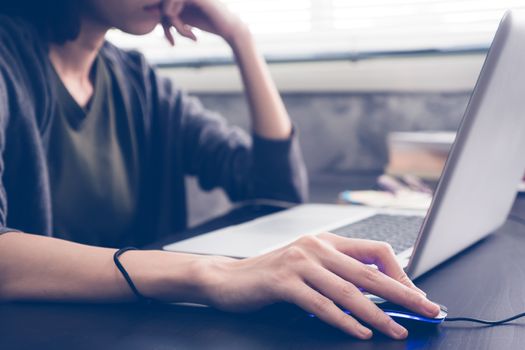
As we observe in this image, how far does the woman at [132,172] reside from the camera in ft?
1.74

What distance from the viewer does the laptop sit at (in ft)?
1.78

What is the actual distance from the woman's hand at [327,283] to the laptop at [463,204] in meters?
0.06

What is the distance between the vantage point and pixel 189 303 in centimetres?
58

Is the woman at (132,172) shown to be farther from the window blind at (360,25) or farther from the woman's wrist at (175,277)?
the window blind at (360,25)

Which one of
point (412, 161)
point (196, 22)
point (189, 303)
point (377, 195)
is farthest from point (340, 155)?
point (189, 303)

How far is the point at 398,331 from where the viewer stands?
49 centimetres

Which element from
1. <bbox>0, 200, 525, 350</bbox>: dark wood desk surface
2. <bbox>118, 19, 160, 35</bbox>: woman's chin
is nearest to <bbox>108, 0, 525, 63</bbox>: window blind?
<bbox>118, 19, 160, 35</bbox>: woman's chin

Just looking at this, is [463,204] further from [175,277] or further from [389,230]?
[175,277]

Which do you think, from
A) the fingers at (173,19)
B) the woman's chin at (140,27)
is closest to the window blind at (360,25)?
the fingers at (173,19)

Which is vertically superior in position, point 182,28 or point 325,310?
point 182,28

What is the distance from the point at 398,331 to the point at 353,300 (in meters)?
0.04

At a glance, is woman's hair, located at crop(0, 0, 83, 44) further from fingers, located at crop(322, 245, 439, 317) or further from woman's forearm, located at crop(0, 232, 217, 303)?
fingers, located at crop(322, 245, 439, 317)

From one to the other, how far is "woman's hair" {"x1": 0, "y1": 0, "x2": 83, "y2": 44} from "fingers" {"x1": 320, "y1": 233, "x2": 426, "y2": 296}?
2.11ft

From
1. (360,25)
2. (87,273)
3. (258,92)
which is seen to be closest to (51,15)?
(258,92)
